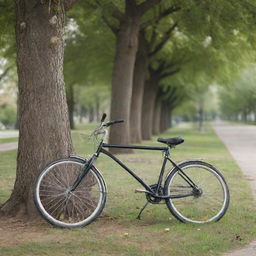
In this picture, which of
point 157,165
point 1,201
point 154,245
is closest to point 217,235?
point 154,245

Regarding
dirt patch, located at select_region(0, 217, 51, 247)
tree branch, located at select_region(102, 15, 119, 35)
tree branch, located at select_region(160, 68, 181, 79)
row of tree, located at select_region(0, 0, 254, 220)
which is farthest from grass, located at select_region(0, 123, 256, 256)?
tree branch, located at select_region(160, 68, 181, 79)

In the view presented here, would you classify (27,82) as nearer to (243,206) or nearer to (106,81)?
(243,206)

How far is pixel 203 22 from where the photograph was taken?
14266mm

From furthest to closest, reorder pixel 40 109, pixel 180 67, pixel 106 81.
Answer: pixel 106 81
pixel 180 67
pixel 40 109

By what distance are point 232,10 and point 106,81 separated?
19689mm

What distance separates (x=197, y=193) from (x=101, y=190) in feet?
3.82

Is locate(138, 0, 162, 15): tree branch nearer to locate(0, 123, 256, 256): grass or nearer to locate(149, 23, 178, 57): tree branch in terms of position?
locate(149, 23, 178, 57): tree branch

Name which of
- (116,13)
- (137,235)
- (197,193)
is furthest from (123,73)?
(137,235)

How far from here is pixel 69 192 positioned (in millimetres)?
5895

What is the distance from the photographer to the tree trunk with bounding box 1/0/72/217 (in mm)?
6195

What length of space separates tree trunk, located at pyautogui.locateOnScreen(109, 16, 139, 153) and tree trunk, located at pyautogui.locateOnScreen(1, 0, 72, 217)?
10.1 m

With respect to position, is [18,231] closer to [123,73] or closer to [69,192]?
[69,192]

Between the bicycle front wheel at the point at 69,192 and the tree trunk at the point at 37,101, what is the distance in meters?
0.38

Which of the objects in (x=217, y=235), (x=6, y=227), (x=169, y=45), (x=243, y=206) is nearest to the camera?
(x=217, y=235)
